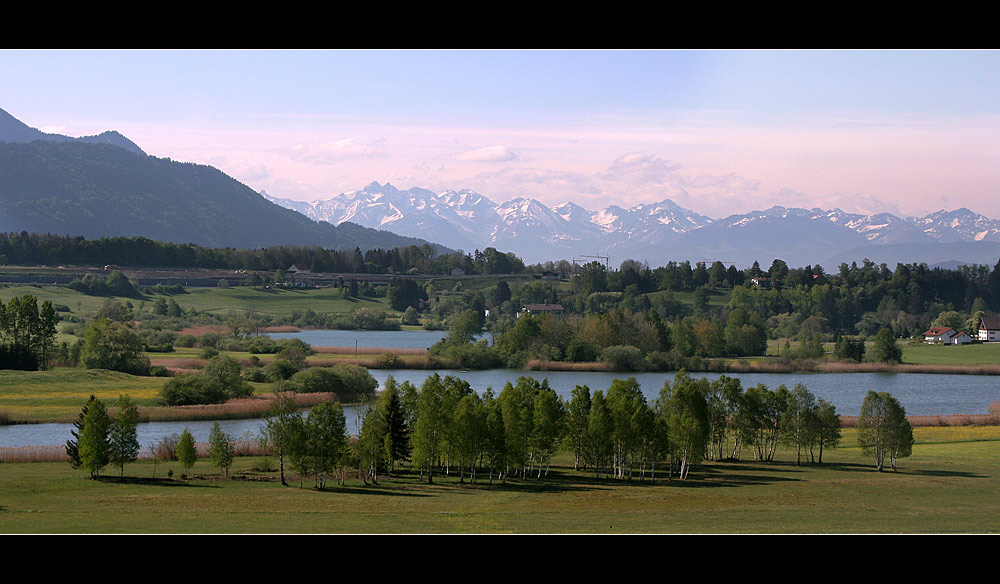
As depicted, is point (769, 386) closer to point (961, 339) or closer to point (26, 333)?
point (961, 339)

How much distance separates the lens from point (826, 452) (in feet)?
138

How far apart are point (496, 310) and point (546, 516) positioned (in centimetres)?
11770

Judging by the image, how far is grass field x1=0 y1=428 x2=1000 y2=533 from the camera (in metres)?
20.2

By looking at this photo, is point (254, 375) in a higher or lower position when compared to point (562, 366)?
lower

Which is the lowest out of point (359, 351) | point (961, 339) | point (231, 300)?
point (359, 351)

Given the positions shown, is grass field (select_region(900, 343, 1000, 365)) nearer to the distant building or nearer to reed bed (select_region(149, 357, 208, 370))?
the distant building

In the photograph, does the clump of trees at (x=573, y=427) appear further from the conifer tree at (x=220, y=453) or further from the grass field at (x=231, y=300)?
the grass field at (x=231, y=300)

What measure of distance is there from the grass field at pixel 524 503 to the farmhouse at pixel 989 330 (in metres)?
87.4

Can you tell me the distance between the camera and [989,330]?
371ft

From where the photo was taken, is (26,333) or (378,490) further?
(26,333)

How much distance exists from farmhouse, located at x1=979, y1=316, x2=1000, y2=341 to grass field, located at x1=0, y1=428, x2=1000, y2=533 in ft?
287

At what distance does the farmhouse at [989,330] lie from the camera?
370 feet

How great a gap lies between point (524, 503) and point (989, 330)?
106 meters

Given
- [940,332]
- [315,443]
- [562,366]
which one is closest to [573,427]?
[315,443]
